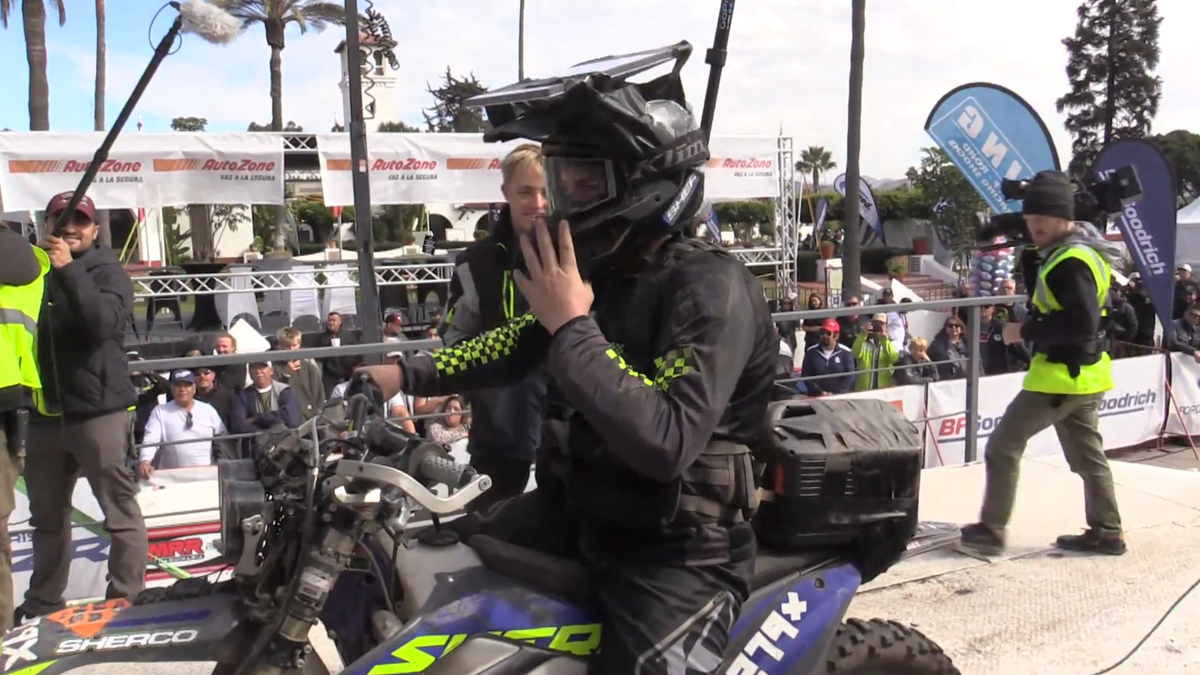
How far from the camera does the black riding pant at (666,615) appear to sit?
1871mm

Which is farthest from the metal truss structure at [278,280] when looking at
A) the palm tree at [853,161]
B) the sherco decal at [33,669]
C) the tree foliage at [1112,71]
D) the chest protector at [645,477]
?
the tree foliage at [1112,71]

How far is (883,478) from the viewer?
2316 millimetres

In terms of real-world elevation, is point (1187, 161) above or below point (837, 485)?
above

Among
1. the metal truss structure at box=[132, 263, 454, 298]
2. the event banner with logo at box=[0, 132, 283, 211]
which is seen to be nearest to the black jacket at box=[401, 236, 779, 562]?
the event banner with logo at box=[0, 132, 283, 211]

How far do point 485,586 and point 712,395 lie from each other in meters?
0.61

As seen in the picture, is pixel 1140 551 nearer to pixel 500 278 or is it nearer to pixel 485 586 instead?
pixel 500 278

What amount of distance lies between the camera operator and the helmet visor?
293 cm

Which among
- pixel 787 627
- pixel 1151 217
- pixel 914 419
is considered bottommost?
pixel 914 419

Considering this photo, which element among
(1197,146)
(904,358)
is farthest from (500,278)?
(1197,146)

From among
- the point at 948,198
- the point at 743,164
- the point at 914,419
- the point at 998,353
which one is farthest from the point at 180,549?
the point at 948,198

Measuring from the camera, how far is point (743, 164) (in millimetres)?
13742

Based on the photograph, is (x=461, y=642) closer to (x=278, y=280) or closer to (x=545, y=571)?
(x=545, y=571)

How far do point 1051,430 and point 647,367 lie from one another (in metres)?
7.89

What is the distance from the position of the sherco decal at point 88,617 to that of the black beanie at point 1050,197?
3.91m
